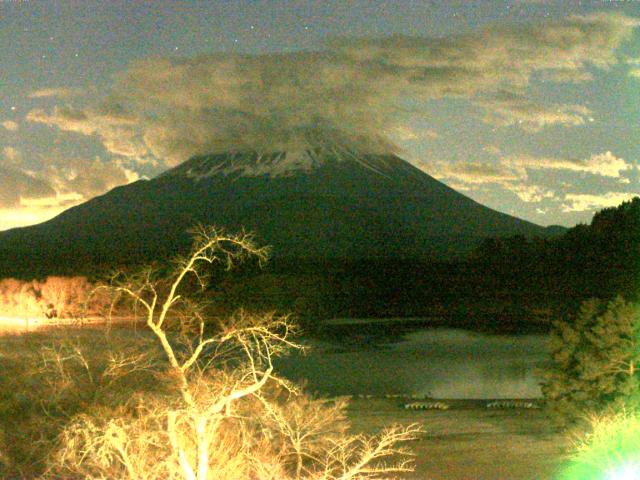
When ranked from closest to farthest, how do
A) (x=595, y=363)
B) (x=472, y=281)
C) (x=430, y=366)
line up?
(x=595, y=363) < (x=430, y=366) < (x=472, y=281)

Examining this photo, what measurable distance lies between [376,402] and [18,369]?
10.7 m

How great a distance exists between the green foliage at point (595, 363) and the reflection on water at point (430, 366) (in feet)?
19.3

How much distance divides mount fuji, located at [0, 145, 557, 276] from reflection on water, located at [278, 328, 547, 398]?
63.7m

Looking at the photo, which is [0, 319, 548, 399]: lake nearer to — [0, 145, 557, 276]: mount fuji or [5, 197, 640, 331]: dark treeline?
[5, 197, 640, 331]: dark treeline

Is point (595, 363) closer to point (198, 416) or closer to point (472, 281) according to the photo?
point (198, 416)

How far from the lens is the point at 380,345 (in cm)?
4538

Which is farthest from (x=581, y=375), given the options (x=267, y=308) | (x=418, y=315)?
(x=418, y=315)

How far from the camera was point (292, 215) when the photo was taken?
144 meters

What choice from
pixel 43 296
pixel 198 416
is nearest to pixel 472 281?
pixel 43 296

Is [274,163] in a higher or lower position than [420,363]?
higher

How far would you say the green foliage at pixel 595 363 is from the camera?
15.2 meters

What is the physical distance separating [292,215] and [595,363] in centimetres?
12895

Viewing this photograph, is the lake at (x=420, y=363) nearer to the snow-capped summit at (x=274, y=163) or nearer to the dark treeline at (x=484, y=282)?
the dark treeline at (x=484, y=282)

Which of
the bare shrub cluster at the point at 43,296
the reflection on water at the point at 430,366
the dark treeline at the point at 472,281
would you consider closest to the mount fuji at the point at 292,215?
the bare shrub cluster at the point at 43,296
